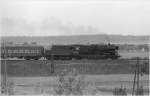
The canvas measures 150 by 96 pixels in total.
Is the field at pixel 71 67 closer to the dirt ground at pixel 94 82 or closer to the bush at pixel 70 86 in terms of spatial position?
the dirt ground at pixel 94 82

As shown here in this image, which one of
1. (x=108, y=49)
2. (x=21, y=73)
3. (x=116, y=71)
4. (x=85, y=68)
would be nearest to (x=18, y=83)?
(x=21, y=73)

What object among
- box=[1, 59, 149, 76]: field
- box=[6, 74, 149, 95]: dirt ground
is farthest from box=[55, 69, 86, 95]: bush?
box=[1, 59, 149, 76]: field

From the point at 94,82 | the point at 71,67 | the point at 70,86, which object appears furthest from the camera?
the point at 71,67

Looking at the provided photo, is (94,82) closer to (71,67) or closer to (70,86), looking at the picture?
(71,67)

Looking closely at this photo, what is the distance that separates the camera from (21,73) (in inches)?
1164

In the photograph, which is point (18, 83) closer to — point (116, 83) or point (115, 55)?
point (116, 83)

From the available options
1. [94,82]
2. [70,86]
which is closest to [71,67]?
Answer: [94,82]

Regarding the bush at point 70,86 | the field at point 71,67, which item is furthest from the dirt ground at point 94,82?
the bush at point 70,86

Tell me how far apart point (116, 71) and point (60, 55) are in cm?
733

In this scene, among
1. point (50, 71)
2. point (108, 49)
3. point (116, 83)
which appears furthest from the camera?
point (108, 49)

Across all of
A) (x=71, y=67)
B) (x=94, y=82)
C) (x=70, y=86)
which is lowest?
(x=94, y=82)

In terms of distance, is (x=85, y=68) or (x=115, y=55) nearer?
Result: (x=85, y=68)

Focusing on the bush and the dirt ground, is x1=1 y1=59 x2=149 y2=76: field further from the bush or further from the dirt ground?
the bush

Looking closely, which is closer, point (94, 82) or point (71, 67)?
point (94, 82)
